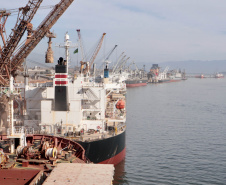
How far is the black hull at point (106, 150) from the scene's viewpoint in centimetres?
3114

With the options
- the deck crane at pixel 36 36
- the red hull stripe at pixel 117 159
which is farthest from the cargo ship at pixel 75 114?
the deck crane at pixel 36 36

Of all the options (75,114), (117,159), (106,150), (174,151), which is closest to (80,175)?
(106,150)

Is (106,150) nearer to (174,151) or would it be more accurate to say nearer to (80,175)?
(174,151)

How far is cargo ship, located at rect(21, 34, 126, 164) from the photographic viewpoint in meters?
32.8

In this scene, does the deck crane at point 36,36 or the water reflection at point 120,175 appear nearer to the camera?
the water reflection at point 120,175

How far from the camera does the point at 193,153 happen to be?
40.2m

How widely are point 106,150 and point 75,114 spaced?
4.72m

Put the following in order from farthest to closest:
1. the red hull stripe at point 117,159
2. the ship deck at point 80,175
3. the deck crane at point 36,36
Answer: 1. the deck crane at point 36,36
2. the red hull stripe at point 117,159
3. the ship deck at point 80,175

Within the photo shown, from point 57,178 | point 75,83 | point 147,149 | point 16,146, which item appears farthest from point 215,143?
point 57,178

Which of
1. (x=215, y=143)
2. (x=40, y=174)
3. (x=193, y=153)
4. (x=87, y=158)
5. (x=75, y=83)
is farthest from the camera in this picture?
(x=215, y=143)

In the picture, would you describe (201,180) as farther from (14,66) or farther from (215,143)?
(14,66)

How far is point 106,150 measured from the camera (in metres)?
33.4

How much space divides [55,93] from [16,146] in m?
8.25

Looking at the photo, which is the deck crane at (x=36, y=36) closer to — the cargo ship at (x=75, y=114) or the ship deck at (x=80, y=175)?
the cargo ship at (x=75, y=114)
